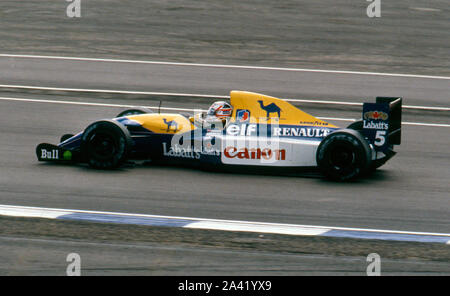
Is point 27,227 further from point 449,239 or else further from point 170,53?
point 170,53

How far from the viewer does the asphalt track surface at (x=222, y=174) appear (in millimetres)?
10055

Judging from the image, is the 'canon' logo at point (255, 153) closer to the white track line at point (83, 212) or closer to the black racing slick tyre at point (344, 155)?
the black racing slick tyre at point (344, 155)

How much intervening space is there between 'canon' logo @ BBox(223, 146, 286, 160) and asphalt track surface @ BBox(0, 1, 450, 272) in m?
0.33

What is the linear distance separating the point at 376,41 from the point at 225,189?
496 inches

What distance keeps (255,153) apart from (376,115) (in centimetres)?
184

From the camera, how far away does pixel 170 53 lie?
21.2 m

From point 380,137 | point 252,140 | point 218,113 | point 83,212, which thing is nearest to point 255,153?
point 252,140

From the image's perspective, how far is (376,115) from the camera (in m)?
11.3

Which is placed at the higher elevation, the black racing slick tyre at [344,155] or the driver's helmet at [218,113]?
the driver's helmet at [218,113]

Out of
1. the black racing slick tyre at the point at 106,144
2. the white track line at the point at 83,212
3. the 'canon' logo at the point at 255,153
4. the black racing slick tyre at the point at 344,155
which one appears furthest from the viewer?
the black racing slick tyre at the point at 106,144

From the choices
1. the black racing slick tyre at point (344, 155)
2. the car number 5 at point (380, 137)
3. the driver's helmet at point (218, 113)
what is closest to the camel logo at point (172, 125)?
the driver's helmet at point (218, 113)

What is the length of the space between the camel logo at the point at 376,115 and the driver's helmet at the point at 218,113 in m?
2.04
